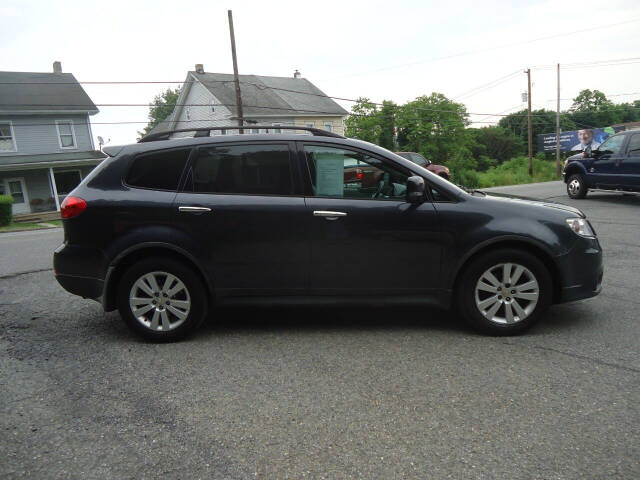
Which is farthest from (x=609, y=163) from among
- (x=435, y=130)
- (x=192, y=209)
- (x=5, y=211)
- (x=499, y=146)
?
(x=499, y=146)

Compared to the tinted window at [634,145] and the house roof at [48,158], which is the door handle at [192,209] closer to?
the tinted window at [634,145]

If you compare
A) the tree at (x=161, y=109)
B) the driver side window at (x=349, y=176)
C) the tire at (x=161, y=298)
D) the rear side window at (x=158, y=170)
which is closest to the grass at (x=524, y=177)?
the driver side window at (x=349, y=176)

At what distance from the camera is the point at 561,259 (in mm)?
4273

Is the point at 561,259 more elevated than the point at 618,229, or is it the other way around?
the point at 561,259

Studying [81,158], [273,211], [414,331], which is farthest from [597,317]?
[81,158]

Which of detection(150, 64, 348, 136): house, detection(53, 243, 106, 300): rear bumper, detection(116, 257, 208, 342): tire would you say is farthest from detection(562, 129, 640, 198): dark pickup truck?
detection(150, 64, 348, 136): house

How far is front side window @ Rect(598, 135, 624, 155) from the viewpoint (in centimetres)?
1284

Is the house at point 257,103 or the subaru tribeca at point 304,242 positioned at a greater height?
the house at point 257,103

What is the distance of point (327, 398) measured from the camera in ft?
10.7

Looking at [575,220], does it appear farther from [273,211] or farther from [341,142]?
[273,211]

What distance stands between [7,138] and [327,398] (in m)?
31.2

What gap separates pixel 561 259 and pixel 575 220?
40 cm

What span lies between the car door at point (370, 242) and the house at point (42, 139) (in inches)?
1105

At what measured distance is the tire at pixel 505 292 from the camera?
4.23 meters
